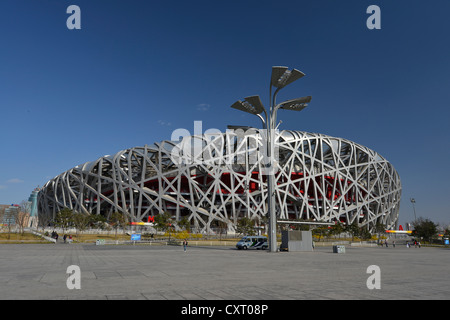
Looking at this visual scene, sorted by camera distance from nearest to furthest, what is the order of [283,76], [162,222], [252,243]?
1. [283,76]
2. [252,243]
3. [162,222]

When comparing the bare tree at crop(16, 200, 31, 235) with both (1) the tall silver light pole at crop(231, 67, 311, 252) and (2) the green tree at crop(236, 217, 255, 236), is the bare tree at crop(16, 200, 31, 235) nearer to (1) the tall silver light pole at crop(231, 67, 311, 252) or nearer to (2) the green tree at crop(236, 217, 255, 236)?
(2) the green tree at crop(236, 217, 255, 236)

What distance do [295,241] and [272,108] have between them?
12.7 metres

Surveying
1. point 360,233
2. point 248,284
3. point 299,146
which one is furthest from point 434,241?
point 248,284

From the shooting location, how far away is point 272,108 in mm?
28750

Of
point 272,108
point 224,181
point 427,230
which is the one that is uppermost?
point 272,108

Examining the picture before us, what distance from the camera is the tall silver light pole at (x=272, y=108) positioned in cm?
2620

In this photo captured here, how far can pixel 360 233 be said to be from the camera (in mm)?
58469

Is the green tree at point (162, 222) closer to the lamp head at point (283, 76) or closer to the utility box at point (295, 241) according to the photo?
the utility box at point (295, 241)

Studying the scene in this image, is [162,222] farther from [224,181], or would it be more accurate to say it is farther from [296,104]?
[296,104]

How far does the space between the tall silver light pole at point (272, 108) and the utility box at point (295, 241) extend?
6.50ft

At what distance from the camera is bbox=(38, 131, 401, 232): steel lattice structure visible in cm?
6469

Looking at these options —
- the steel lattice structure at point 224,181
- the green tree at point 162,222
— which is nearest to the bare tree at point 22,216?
the steel lattice structure at point 224,181

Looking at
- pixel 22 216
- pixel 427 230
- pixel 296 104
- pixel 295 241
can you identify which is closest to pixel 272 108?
pixel 296 104

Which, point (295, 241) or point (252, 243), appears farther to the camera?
point (252, 243)
